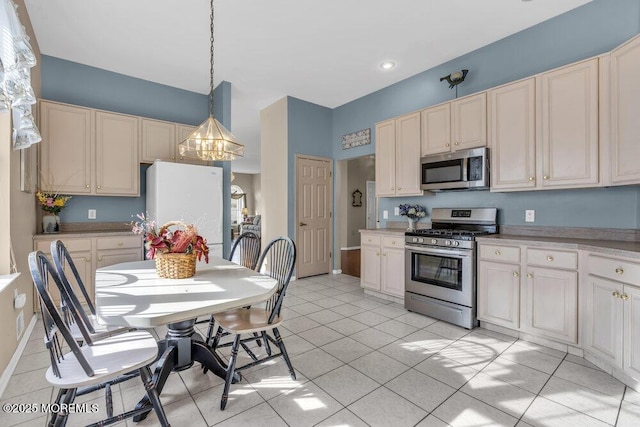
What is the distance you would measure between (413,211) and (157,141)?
356 centimetres

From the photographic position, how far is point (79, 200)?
3.77 meters

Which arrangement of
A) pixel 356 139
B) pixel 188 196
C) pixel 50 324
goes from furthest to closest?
pixel 356 139 → pixel 188 196 → pixel 50 324

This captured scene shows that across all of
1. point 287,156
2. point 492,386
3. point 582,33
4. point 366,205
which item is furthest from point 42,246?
point 366,205

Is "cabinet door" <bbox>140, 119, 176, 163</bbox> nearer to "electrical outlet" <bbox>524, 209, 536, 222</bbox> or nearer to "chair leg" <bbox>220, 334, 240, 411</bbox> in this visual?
"chair leg" <bbox>220, 334, 240, 411</bbox>

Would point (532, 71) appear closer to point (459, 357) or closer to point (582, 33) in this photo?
point (582, 33)

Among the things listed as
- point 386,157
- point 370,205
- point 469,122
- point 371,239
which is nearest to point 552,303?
point 469,122

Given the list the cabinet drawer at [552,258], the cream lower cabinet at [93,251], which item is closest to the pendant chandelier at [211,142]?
the cream lower cabinet at [93,251]

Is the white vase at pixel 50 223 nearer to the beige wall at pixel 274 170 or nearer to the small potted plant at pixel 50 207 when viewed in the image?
the small potted plant at pixel 50 207

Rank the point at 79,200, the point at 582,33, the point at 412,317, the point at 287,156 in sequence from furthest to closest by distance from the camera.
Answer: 1. the point at 287,156
2. the point at 79,200
3. the point at 412,317
4. the point at 582,33

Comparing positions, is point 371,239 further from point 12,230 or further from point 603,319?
point 12,230

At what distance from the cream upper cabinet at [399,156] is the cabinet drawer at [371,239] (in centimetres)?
60

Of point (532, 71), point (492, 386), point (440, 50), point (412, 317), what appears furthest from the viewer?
point (440, 50)

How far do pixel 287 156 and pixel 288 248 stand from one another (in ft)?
9.78

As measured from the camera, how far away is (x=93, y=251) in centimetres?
346
